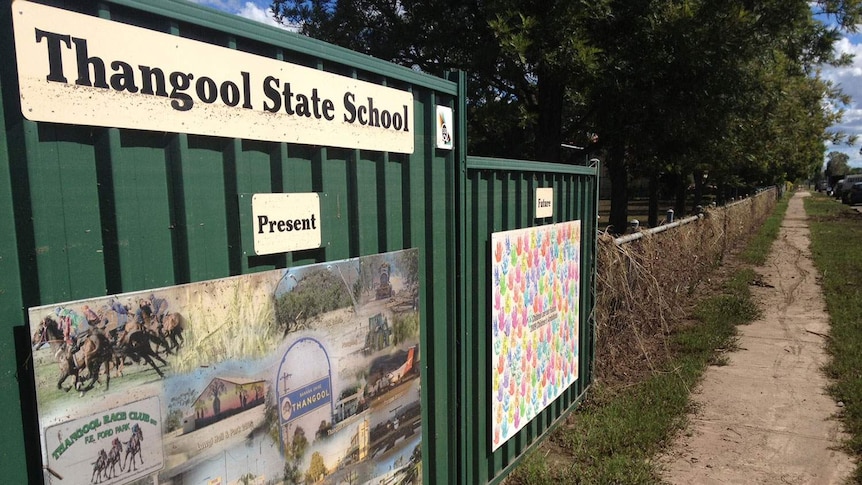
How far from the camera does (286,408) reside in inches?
92.7

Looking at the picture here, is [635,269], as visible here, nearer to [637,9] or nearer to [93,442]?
[637,9]

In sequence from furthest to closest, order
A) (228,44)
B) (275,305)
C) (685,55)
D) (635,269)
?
(685,55) < (635,269) < (275,305) < (228,44)

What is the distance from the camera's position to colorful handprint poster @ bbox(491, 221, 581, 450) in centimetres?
386

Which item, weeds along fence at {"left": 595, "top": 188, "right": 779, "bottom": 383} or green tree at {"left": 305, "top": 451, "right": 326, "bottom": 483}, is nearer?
green tree at {"left": 305, "top": 451, "right": 326, "bottom": 483}

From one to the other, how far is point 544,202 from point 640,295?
3.29 metres

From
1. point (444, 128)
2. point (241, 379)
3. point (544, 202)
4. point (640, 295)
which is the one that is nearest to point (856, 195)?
point (640, 295)

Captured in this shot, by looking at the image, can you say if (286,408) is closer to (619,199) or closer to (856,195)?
(619,199)

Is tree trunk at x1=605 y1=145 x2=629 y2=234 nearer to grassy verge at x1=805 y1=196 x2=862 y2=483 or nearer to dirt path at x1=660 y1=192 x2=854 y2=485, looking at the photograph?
grassy verge at x1=805 y1=196 x2=862 y2=483

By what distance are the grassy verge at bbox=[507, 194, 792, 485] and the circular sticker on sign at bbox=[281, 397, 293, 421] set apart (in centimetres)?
226

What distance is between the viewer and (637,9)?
816cm

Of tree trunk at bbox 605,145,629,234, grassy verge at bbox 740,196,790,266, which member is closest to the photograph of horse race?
tree trunk at bbox 605,145,629,234

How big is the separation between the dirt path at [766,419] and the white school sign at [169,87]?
361 centimetres

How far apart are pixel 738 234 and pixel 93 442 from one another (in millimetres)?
20220

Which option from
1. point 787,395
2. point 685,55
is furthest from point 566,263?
point 685,55
